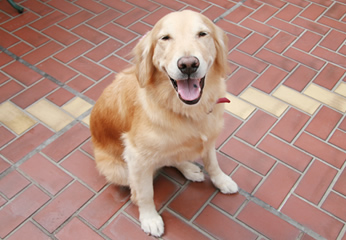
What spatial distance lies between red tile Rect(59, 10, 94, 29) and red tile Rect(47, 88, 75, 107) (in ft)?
3.59

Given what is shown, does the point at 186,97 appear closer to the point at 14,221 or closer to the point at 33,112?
the point at 14,221

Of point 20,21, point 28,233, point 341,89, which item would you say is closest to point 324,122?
point 341,89

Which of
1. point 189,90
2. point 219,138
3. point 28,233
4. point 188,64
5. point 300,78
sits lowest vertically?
point 28,233

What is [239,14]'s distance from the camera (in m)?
4.14

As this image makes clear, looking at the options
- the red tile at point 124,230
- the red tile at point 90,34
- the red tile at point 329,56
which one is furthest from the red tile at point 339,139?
the red tile at point 90,34

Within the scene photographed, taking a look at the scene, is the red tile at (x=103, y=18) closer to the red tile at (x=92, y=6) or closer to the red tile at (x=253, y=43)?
the red tile at (x=92, y=6)

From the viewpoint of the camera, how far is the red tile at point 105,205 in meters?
2.40

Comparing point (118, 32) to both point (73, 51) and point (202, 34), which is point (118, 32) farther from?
point (202, 34)

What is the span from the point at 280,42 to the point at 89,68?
2058mm

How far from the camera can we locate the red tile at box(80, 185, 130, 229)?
240 cm

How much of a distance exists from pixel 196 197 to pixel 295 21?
102 inches

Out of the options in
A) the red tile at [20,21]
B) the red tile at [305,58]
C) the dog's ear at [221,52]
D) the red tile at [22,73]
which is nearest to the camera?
the dog's ear at [221,52]

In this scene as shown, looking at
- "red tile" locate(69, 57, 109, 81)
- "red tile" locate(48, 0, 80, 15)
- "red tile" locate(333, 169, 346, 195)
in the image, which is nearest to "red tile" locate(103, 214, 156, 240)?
"red tile" locate(333, 169, 346, 195)

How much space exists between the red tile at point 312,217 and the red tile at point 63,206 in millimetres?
1448
